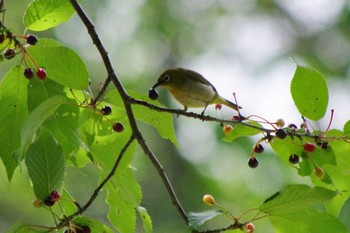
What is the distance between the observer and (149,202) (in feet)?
32.8

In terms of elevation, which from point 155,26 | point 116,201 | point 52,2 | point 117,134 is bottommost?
point 116,201

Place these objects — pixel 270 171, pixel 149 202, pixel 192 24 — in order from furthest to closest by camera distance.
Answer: pixel 192 24, pixel 270 171, pixel 149 202

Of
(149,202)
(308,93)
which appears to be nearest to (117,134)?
(308,93)

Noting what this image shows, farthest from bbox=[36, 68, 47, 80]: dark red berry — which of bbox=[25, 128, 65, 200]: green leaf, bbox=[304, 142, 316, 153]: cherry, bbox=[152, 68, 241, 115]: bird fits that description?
bbox=[152, 68, 241, 115]: bird

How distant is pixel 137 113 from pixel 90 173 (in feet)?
26.2

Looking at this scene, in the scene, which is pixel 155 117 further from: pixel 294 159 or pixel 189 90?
pixel 189 90

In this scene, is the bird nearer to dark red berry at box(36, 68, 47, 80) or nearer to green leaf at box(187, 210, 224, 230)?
dark red berry at box(36, 68, 47, 80)

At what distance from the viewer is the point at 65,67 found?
2.40 m

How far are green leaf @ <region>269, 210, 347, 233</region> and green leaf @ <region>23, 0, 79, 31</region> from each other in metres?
0.99

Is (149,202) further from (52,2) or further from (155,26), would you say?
(52,2)

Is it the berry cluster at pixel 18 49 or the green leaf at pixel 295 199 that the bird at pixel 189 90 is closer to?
the berry cluster at pixel 18 49

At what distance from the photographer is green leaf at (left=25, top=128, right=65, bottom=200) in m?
2.27

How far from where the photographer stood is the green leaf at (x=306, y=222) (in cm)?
233

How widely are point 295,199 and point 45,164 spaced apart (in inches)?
29.8
